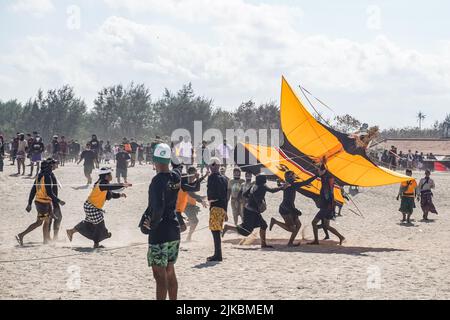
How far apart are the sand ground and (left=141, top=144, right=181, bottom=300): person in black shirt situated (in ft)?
4.47

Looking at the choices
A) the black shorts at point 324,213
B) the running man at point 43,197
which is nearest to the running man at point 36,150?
the running man at point 43,197

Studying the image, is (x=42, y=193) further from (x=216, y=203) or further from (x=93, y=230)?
(x=216, y=203)

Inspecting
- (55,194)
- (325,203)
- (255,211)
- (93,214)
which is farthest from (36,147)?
(325,203)

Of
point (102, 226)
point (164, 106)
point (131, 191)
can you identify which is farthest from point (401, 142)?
point (102, 226)

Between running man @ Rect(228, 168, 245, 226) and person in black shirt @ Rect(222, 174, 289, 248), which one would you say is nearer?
person in black shirt @ Rect(222, 174, 289, 248)

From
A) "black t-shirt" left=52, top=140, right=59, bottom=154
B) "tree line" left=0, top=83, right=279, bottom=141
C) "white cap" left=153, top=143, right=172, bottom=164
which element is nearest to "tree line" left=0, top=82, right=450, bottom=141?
"tree line" left=0, top=83, right=279, bottom=141

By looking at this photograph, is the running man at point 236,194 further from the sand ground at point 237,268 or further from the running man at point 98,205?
the running man at point 98,205

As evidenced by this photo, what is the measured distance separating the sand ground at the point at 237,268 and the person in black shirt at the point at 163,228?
1.36m

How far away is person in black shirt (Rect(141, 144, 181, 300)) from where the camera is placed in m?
6.61

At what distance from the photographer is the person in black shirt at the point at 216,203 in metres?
10.7

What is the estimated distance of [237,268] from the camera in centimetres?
1008

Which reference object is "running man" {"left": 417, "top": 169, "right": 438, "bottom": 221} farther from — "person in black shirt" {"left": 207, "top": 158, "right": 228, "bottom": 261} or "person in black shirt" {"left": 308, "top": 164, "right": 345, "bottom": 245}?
"person in black shirt" {"left": 207, "top": 158, "right": 228, "bottom": 261}
